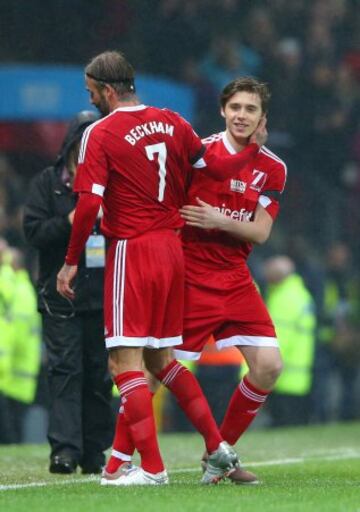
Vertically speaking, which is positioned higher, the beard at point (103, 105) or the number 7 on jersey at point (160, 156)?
the beard at point (103, 105)

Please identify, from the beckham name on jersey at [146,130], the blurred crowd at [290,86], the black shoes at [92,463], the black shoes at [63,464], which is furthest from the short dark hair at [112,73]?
the blurred crowd at [290,86]

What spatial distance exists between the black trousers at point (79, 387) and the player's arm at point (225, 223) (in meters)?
1.39

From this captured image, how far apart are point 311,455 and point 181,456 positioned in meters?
0.97

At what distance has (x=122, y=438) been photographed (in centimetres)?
815

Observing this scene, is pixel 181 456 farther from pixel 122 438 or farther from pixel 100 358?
pixel 122 438

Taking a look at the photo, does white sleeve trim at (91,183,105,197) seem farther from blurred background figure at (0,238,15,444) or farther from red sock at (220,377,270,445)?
blurred background figure at (0,238,15,444)

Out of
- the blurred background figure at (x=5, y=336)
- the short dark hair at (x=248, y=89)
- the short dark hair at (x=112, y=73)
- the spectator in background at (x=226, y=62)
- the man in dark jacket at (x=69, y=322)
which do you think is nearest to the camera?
the short dark hair at (x=112, y=73)

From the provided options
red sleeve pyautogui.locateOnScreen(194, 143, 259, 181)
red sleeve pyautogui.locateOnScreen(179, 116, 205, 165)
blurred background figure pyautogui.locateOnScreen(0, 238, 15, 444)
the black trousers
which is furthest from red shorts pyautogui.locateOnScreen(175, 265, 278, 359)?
blurred background figure pyautogui.locateOnScreen(0, 238, 15, 444)

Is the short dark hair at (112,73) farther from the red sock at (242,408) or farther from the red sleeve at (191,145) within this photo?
the red sock at (242,408)

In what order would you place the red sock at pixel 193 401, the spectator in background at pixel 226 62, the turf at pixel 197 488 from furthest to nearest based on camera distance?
the spectator in background at pixel 226 62 < the red sock at pixel 193 401 < the turf at pixel 197 488

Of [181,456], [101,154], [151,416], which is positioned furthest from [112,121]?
[181,456]

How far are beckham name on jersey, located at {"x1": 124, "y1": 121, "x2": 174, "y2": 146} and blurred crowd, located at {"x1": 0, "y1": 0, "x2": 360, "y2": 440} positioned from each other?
30.9ft

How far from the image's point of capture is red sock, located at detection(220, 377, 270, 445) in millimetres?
8477

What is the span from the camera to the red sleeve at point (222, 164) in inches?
322
